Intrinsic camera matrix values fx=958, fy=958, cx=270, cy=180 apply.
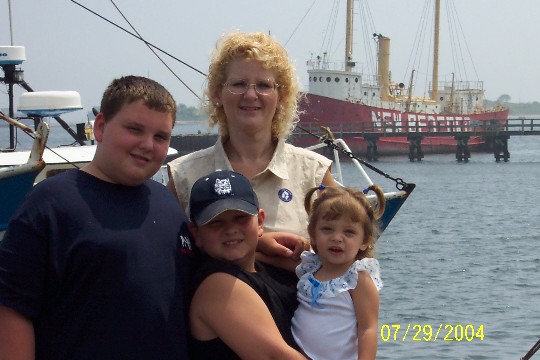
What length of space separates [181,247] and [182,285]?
0.12 meters

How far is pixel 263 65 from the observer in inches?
145

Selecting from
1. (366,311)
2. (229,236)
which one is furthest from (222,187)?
(366,311)

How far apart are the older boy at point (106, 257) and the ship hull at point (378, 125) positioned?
193 feet

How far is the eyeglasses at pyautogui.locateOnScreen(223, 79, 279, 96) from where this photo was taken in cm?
370

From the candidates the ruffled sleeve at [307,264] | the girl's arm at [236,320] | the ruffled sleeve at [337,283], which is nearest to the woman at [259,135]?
the ruffled sleeve at [307,264]

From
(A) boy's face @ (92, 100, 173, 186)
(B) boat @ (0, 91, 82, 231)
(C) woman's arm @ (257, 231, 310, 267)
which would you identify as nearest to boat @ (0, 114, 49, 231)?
(B) boat @ (0, 91, 82, 231)

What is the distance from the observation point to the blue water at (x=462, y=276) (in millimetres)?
13234

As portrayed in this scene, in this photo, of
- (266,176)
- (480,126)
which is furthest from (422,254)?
(480,126)

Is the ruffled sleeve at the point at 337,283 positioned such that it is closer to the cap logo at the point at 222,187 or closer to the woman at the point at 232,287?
the woman at the point at 232,287

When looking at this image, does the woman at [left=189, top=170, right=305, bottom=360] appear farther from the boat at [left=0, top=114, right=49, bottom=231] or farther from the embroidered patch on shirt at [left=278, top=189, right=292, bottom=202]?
the boat at [left=0, top=114, right=49, bottom=231]

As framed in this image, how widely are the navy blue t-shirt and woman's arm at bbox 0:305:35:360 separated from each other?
3cm

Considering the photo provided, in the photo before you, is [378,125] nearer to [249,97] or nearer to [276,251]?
[249,97]
